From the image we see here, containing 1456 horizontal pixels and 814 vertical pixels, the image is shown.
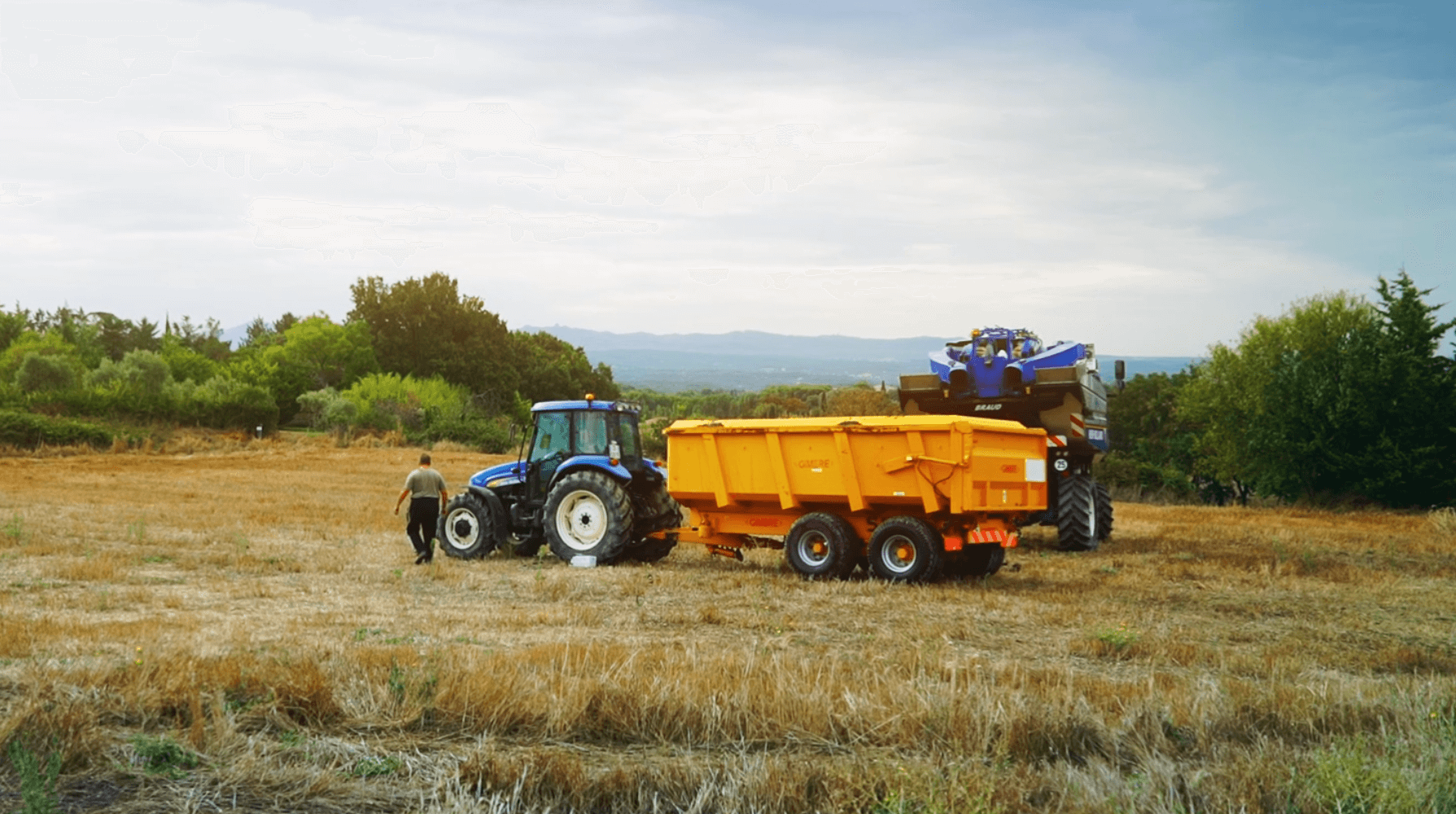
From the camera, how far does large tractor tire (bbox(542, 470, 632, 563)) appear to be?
609 inches

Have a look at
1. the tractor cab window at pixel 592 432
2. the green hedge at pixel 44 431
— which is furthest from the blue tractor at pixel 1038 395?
the green hedge at pixel 44 431

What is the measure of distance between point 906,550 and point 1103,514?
7.02m

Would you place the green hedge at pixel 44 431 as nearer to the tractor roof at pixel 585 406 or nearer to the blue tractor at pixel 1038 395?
the tractor roof at pixel 585 406

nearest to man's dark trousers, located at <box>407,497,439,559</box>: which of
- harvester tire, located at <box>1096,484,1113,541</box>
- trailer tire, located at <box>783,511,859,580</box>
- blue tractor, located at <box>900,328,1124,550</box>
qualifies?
trailer tire, located at <box>783,511,859,580</box>

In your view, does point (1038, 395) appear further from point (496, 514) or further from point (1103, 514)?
point (496, 514)

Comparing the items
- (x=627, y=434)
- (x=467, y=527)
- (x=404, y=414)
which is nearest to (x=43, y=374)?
(x=404, y=414)

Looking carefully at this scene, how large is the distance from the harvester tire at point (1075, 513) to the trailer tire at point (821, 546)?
4770 mm

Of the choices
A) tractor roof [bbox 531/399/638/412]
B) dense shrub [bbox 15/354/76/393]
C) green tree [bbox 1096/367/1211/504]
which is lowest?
green tree [bbox 1096/367/1211/504]

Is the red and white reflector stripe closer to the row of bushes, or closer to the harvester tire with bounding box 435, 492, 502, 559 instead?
the harvester tire with bounding box 435, 492, 502, 559

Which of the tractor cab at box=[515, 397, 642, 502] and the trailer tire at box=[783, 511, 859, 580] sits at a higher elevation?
the tractor cab at box=[515, 397, 642, 502]

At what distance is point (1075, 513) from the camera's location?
1780 centimetres

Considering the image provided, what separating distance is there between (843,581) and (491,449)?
41645 mm

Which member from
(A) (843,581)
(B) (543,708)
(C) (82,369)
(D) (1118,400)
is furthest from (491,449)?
(B) (543,708)

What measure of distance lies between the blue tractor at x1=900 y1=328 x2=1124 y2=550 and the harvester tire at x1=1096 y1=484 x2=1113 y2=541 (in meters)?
1.21
